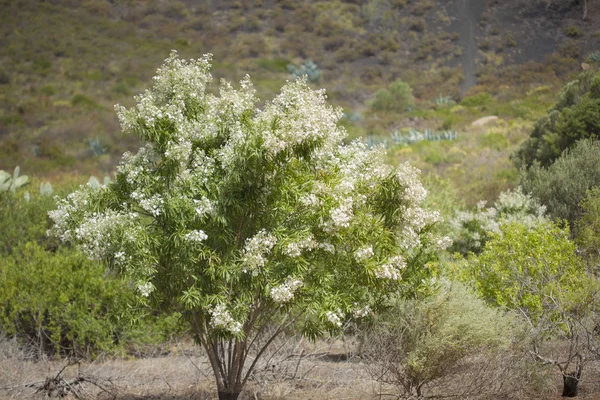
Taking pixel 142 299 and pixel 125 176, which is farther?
pixel 125 176

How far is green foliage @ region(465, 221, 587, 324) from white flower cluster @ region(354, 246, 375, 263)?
2.64 meters

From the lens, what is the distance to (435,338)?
7.47 metres

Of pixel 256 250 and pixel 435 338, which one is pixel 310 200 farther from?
pixel 435 338

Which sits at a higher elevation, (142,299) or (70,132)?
(70,132)

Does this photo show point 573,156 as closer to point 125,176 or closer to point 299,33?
point 125,176

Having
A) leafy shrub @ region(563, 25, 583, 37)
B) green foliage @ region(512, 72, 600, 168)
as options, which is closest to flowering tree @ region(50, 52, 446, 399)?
green foliage @ region(512, 72, 600, 168)

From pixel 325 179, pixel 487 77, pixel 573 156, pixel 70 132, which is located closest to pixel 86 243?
pixel 325 179

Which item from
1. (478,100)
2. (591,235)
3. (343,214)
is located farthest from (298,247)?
(478,100)

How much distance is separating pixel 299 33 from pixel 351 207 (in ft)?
186

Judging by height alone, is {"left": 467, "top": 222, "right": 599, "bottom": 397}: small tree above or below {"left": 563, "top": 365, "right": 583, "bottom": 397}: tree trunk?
above

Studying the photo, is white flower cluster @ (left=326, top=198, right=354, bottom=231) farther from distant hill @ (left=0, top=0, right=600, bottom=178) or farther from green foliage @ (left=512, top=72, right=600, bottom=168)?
distant hill @ (left=0, top=0, right=600, bottom=178)

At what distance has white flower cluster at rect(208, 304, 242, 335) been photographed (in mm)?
6938

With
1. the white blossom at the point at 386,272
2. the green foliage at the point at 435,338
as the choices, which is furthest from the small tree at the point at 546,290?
the white blossom at the point at 386,272

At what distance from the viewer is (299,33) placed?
61.6 metres
